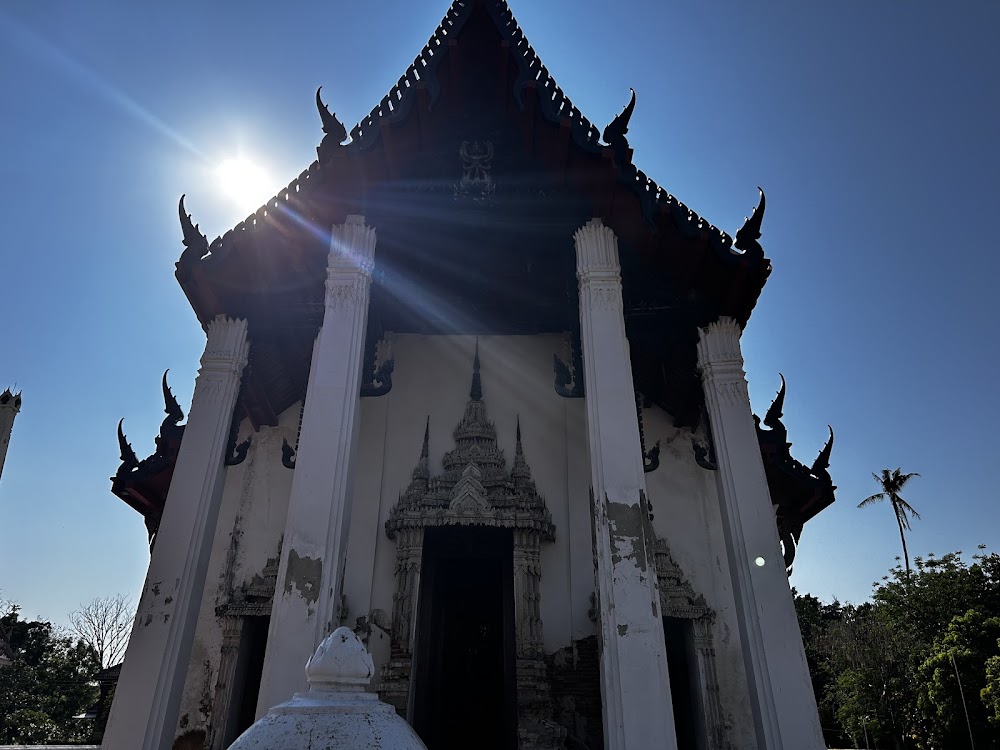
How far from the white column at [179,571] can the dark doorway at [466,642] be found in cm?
241

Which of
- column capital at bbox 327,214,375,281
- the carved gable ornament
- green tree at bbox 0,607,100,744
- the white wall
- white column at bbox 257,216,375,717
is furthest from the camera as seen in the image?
green tree at bbox 0,607,100,744

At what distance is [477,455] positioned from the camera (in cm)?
746

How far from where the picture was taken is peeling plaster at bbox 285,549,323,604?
14.8 ft

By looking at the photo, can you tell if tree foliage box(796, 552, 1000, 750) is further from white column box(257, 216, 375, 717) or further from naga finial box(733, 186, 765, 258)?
white column box(257, 216, 375, 717)

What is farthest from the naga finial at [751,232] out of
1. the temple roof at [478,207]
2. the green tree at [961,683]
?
the green tree at [961,683]

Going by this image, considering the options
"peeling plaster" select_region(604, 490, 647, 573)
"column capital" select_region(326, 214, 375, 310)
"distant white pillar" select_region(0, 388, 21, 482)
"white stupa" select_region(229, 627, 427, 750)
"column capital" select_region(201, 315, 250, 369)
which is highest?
"distant white pillar" select_region(0, 388, 21, 482)

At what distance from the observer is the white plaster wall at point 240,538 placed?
678cm

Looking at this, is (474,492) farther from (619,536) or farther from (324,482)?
(619,536)

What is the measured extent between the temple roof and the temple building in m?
0.03

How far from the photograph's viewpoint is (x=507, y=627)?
6.82 metres

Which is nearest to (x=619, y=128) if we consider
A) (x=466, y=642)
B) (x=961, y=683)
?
(x=466, y=642)

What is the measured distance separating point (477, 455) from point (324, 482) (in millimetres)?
2750

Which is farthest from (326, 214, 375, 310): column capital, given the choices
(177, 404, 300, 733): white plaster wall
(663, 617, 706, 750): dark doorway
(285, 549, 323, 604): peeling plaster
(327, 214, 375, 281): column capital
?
(663, 617, 706, 750): dark doorway

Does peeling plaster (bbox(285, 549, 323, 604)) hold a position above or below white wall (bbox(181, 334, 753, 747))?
below
